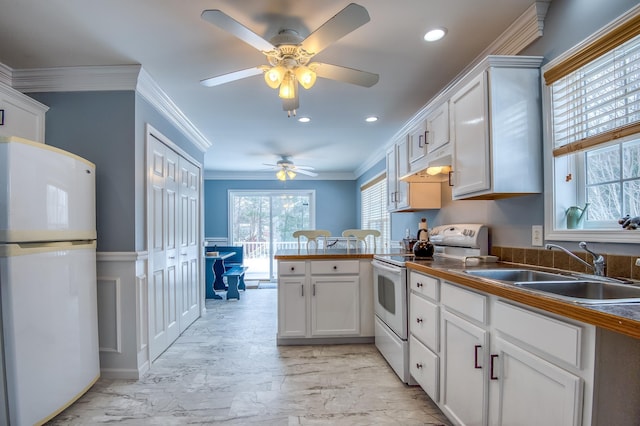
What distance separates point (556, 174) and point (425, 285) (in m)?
0.95

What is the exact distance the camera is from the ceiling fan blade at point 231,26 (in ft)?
4.91

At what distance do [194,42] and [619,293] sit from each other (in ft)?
8.50

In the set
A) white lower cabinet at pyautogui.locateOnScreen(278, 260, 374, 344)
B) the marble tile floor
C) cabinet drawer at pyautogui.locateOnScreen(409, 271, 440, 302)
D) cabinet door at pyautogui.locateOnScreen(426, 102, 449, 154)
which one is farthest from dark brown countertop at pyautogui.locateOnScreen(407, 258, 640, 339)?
white lower cabinet at pyautogui.locateOnScreen(278, 260, 374, 344)

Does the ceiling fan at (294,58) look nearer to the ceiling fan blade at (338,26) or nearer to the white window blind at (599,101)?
the ceiling fan blade at (338,26)

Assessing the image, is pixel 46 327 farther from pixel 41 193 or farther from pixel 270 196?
pixel 270 196

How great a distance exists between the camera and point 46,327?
184 centimetres

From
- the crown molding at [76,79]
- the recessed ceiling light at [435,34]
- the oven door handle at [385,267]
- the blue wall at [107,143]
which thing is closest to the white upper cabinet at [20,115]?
the blue wall at [107,143]

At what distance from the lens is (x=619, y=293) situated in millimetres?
1298

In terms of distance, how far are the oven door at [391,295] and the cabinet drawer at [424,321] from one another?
3.5 inches

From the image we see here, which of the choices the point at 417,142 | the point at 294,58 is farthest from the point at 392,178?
the point at 294,58

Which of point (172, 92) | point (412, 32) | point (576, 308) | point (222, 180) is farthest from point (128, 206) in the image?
point (222, 180)

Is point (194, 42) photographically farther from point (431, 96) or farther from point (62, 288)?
point (431, 96)

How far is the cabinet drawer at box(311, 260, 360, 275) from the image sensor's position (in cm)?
306

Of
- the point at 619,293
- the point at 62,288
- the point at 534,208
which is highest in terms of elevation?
the point at 534,208
